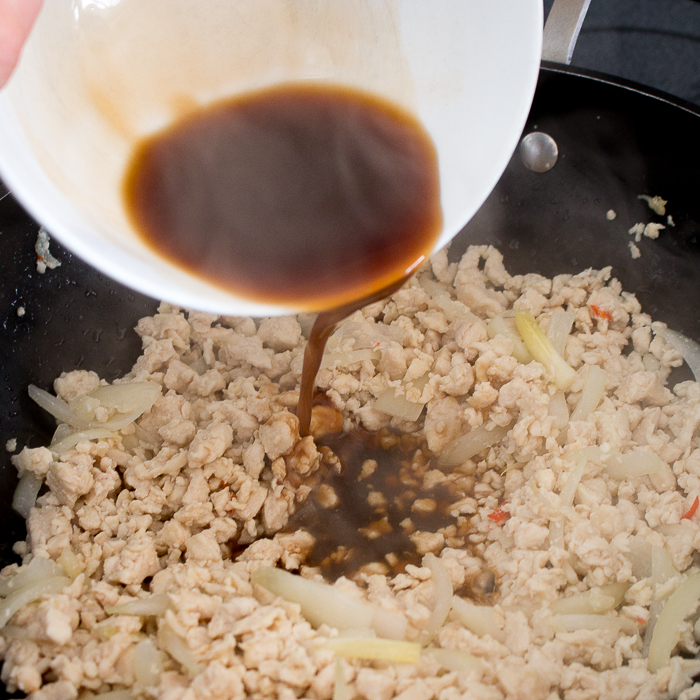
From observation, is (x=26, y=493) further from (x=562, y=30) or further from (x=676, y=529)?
(x=562, y=30)

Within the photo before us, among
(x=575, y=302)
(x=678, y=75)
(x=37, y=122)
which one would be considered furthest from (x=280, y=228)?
(x=678, y=75)

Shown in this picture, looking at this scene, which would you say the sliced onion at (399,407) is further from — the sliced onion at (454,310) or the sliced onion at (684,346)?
the sliced onion at (684,346)

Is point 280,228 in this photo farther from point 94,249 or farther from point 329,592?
point 329,592

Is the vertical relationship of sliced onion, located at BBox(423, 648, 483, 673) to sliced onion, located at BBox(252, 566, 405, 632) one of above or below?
below

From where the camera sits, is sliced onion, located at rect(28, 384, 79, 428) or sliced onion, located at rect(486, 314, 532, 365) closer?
sliced onion, located at rect(28, 384, 79, 428)

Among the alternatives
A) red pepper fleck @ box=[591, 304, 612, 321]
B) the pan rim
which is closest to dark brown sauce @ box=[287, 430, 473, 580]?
red pepper fleck @ box=[591, 304, 612, 321]

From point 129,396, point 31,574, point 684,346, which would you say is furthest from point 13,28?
point 684,346

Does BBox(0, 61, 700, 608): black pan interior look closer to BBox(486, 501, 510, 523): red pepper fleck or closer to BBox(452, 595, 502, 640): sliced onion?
BBox(486, 501, 510, 523): red pepper fleck
